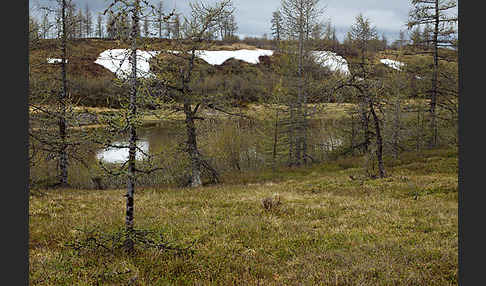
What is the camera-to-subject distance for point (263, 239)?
316 inches

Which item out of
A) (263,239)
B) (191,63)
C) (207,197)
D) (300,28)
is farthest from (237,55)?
(263,239)

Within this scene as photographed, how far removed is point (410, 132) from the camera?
2656 cm

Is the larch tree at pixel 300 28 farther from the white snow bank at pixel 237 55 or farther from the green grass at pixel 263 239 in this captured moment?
the white snow bank at pixel 237 55

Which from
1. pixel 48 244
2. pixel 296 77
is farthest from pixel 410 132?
pixel 48 244

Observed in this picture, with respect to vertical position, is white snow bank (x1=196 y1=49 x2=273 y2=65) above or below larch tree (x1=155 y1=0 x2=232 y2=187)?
above

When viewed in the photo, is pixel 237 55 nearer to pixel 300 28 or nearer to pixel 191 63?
pixel 300 28

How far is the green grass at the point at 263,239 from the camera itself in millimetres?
5742

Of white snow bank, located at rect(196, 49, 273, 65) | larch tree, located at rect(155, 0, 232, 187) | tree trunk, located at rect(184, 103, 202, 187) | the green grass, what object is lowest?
the green grass

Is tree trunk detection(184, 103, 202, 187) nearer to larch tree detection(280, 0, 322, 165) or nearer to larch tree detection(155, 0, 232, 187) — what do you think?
larch tree detection(155, 0, 232, 187)

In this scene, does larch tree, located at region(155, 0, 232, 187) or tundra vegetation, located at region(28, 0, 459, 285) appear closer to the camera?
tundra vegetation, located at region(28, 0, 459, 285)

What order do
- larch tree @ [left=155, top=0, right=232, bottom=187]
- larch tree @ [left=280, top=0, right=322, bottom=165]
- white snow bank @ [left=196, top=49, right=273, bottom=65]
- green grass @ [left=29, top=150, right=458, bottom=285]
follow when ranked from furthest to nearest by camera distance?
1. white snow bank @ [left=196, top=49, right=273, bottom=65]
2. larch tree @ [left=280, top=0, right=322, bottom=165]
3. larch tree @ [left=155, top=0, right=232, bottom=187]
4. green grass @ [left=29, top=150, right=458, bottom=285]

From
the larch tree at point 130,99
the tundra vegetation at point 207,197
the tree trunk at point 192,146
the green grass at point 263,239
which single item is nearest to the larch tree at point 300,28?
the tundra vegetation at point 207,197

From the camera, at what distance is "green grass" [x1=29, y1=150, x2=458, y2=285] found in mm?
5742

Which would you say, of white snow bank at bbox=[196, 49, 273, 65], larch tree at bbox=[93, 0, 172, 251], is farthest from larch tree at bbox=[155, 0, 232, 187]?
white snow bank at bbox=[196, 49, 273, 65]
